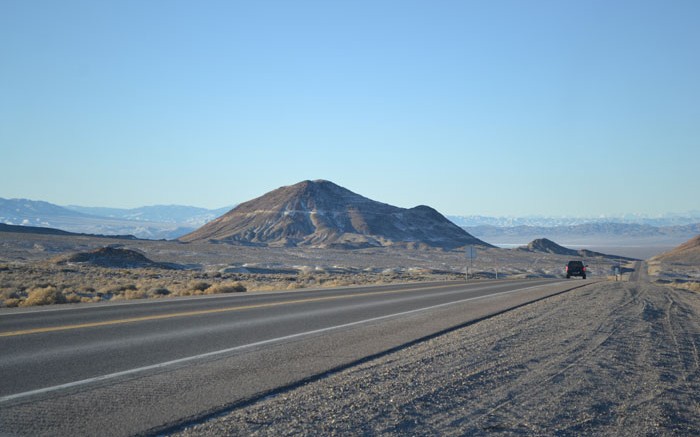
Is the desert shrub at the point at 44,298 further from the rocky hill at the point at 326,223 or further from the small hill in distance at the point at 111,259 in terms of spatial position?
the rocky hill at the point at 326,223

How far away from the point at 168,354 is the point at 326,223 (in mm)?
154007

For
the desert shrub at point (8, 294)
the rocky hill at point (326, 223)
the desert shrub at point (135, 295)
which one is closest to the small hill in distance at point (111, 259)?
the desert shrub at point (135, 295)

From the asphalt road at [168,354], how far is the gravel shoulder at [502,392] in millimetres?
589

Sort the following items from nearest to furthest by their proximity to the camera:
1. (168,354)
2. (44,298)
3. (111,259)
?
1. (168,354)
2. (44,298)
3. (111,259)

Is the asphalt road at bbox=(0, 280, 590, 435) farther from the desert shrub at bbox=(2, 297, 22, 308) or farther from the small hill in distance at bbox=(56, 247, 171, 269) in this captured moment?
the small hill in distance at bbox=(56, 247, 171, 269)

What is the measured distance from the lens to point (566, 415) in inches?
264

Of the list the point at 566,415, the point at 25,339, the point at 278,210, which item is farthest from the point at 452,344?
the point at 278,210

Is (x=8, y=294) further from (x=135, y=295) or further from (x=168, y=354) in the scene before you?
(x=168, y=354)

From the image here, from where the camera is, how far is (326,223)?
163 metres

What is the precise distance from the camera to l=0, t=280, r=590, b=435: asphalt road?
20.7 feet

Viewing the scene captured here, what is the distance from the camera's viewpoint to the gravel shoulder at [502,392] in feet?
20.2

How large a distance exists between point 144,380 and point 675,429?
19.4ft

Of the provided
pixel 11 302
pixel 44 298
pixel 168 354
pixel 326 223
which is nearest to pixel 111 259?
pixel 11 302

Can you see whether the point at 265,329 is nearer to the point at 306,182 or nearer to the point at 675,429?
the point at 675,429
